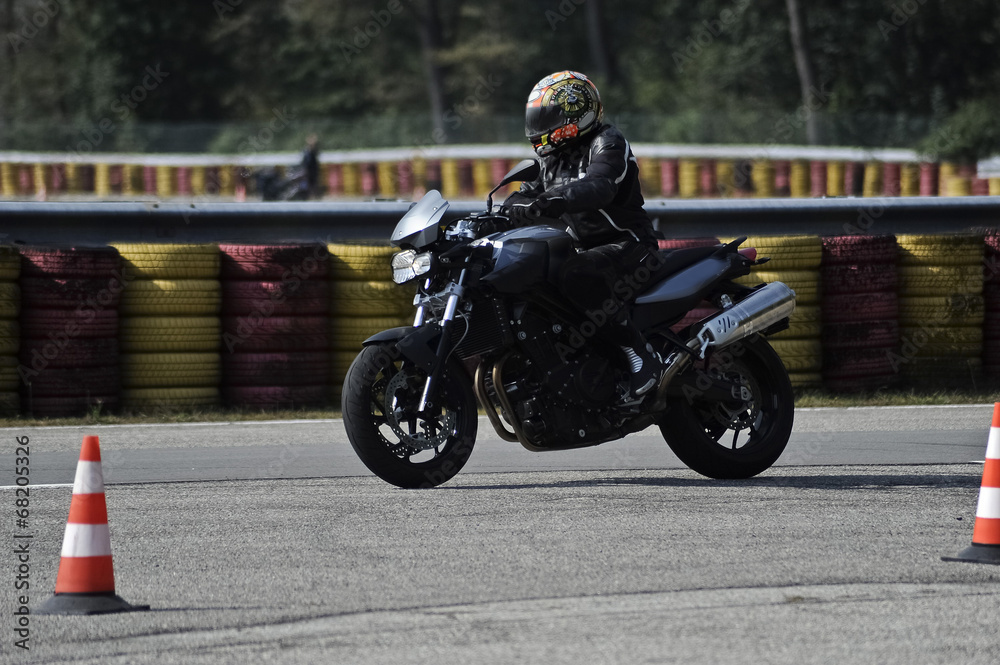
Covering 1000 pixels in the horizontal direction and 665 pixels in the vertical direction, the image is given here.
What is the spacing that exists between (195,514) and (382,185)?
3263 cm

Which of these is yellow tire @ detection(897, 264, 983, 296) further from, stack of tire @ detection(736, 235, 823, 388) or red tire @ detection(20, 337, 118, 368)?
red tire @ detection(20, 337, 118, 368)

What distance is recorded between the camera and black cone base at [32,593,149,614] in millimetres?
4750

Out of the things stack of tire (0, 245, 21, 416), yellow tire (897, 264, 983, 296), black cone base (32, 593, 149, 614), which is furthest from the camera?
yellow tire (897, 264, 983, 296)

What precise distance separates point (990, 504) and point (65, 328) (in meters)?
6.91

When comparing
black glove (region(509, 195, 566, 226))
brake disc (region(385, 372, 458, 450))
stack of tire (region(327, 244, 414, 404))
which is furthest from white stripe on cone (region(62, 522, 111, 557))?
stack of tire (region(327, 244, 414, 404))

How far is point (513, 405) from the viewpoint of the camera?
6.84 m

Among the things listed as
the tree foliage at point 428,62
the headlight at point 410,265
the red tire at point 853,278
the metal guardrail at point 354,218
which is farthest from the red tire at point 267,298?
the tree foliage at point 428,62

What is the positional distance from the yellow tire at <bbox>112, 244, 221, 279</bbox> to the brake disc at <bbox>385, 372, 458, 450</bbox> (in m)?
4.15

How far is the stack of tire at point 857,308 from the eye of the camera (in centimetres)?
1127

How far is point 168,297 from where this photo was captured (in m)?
10.5

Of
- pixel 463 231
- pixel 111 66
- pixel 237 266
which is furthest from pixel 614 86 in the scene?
pixel 463 231

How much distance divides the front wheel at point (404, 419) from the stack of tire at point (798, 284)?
4.85 m

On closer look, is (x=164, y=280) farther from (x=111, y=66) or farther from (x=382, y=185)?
(x=111, y=66)
